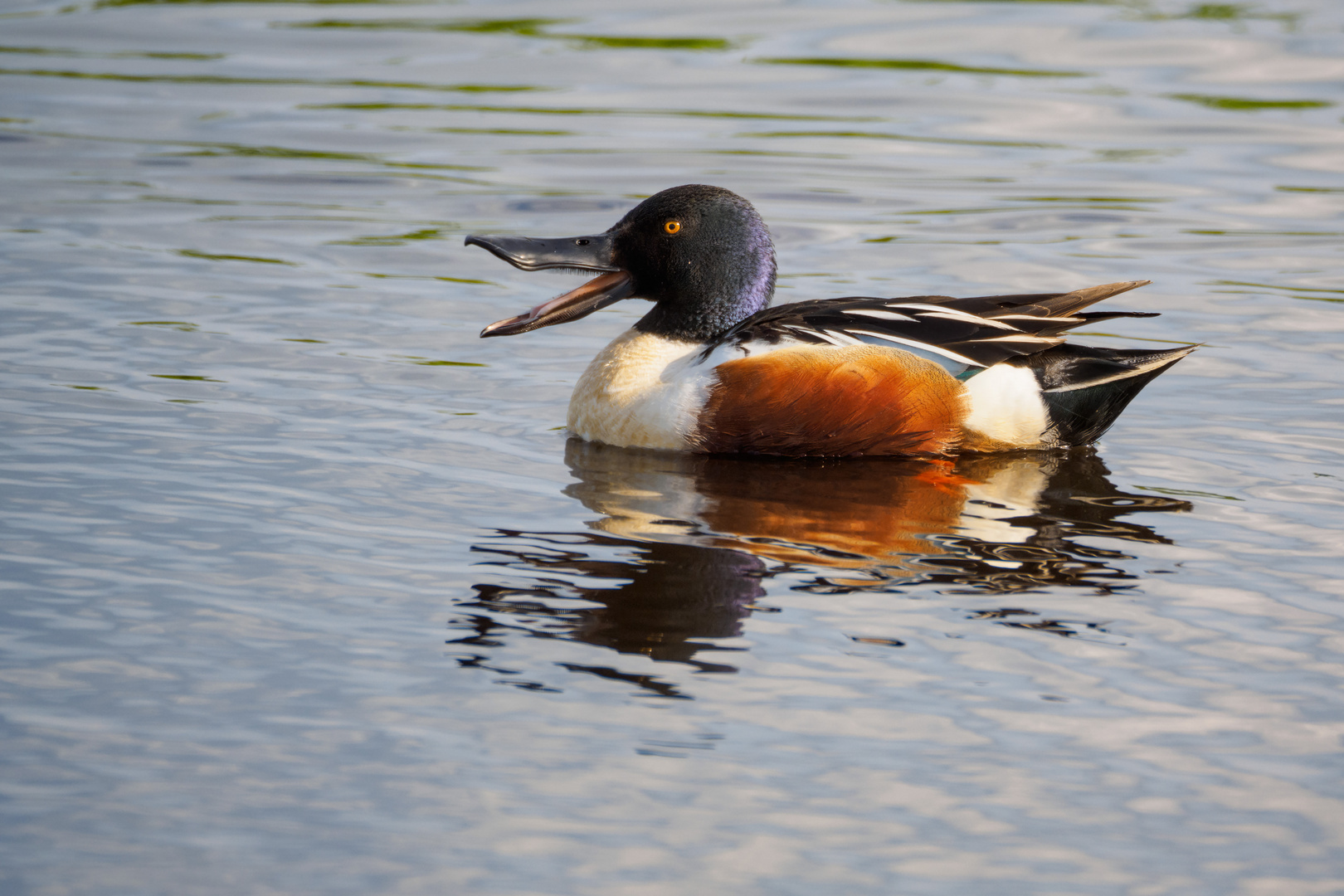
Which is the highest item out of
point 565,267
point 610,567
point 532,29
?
point 532,29

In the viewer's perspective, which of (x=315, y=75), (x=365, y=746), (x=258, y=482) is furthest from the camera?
(x=315, y=75)

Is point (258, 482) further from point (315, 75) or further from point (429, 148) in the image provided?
point (315, 75)

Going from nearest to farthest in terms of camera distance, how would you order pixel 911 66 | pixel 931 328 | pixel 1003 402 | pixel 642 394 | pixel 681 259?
pixel 931 328, pixel 1003 402, pixel 642 394, pixel 681 259, pixel 911 66

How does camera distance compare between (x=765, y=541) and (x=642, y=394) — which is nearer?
(x=765, y=541)

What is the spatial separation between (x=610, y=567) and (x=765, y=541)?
26.5 inches

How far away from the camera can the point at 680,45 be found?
57.7 feet

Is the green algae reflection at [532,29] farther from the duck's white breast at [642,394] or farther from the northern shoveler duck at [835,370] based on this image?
the duck's white breast at [642,394]

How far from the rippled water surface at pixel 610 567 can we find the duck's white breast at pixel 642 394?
0.17 meters

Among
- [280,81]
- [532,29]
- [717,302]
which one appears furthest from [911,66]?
[717,302]

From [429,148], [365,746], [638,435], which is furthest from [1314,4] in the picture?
[365,746]

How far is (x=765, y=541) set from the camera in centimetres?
605

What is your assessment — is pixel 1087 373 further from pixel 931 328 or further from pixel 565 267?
pixel 565 267

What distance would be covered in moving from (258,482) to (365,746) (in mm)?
2461

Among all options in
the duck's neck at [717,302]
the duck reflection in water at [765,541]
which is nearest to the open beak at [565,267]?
the duck's neck at [717,302]
